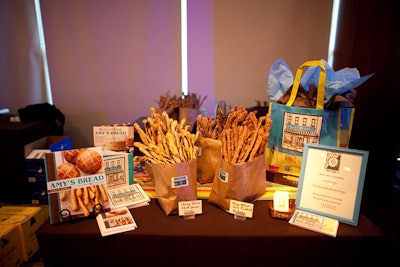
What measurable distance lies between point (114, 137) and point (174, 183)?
19.1 inches

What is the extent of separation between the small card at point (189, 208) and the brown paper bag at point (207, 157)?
0.23 metres

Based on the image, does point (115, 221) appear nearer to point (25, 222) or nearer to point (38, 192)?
point (25, 222)

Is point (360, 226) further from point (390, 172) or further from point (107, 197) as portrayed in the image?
point (390, 172)

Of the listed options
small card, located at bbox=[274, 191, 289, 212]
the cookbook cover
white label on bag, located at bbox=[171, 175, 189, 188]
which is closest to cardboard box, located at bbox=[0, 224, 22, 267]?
the cookbook cover

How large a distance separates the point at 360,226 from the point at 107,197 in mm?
991

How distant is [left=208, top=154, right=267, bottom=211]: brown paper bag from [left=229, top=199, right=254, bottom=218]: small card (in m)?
0.02

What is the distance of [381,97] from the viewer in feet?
6.47

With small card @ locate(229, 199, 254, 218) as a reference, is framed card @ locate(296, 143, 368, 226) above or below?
above

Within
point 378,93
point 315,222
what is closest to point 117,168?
point 315,222

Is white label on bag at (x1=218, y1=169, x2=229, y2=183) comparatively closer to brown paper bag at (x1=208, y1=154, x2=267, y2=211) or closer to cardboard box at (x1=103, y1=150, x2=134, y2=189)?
brown paper bag at (x1=208, y1=154, x2=267, y2=211)

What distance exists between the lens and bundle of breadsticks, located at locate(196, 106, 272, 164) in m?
0.98

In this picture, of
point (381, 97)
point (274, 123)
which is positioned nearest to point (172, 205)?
point (274, 123)

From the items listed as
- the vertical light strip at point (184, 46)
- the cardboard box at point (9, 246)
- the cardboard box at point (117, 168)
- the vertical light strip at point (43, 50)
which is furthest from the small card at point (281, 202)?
the vertical light strip at point (43, 50)

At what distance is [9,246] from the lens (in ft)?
4.09
